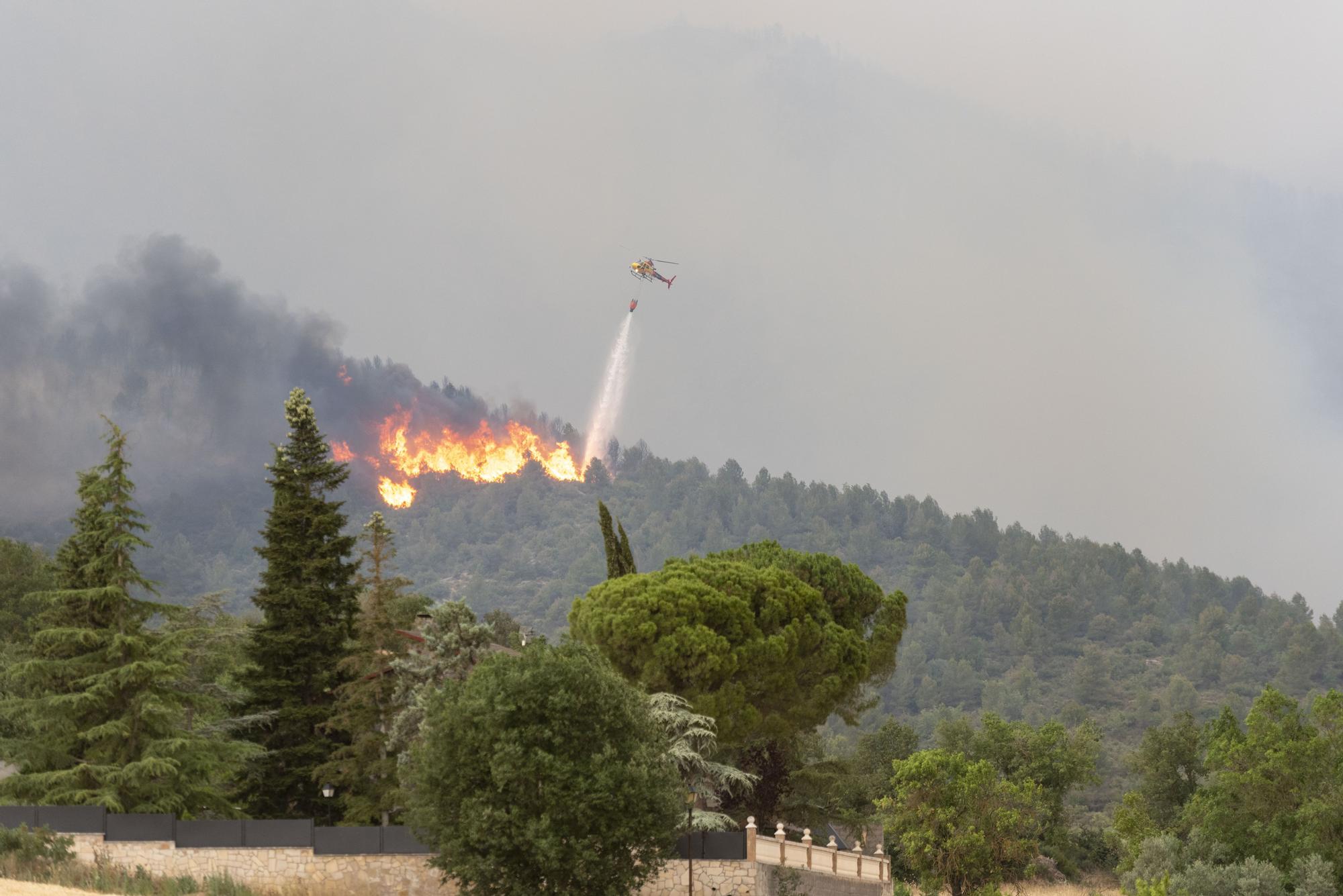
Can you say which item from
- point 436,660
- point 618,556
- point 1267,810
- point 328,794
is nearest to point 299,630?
point 328,794

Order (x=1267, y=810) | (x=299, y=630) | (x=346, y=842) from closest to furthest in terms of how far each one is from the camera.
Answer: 1. (x=346, y=842)
2. (x=299, y=630)
3. (x=1267, y=810)

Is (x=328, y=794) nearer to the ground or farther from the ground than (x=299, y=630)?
nearer to the ground

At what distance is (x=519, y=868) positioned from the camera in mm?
42312

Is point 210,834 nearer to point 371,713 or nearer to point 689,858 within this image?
point 371,713

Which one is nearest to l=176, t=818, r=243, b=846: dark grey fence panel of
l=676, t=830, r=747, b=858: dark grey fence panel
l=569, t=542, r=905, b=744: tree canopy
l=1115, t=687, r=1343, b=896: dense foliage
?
l=676, t=830, r=747, b=858: dark grey fence panel

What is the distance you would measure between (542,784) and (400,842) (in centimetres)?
728

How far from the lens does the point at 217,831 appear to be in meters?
47.1

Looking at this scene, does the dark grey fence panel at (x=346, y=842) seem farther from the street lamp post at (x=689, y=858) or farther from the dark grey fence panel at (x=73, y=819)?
the street lamp post at (x=689, y=858)

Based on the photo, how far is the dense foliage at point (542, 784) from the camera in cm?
4188

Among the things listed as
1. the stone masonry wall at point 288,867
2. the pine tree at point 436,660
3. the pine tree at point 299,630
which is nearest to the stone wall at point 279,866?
the stone masonry wall at point 288,867

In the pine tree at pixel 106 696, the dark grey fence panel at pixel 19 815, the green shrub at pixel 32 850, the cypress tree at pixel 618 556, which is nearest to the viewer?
the green shrub at pixel 32 850

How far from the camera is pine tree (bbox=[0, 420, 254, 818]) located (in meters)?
48.0

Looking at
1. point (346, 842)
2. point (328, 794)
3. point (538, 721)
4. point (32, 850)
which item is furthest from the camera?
point (328, 794)

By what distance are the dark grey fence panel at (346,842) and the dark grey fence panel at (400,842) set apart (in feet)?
0.54
